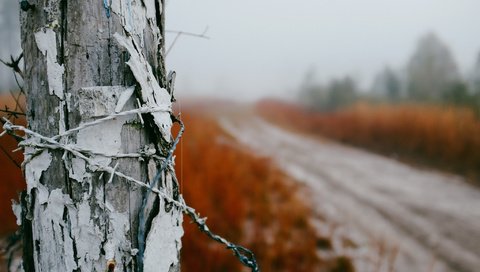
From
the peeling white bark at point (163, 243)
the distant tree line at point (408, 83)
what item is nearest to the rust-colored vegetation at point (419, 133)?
the distant tree line at point (408, 83)

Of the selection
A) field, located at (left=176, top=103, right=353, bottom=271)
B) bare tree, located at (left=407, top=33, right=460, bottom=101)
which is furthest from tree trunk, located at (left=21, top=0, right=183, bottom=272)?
bare tree, located at (left=407, top=33, right=460, bottom=101)

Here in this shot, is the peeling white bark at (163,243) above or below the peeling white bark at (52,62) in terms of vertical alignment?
below

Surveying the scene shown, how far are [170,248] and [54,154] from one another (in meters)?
0.31

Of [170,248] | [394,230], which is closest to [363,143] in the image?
Result: [394,230]

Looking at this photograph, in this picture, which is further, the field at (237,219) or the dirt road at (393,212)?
the dirt road at (393,212)

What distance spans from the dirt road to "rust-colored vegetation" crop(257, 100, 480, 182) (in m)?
0.86

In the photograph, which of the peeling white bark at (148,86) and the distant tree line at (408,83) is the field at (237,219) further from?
the distant tree line at (408,83)

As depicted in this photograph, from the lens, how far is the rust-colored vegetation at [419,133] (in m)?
7.67

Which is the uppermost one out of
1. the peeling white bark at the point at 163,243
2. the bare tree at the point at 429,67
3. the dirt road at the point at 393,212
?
the bare tree at the point at 429,67

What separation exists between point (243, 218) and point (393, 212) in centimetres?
238

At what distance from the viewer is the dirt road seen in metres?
3.57

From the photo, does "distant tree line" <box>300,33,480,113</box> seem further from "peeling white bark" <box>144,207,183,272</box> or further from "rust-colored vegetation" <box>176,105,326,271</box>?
"peeling white bark" <box>144,207,183,272</box>

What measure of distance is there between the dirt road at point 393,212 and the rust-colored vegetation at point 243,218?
1.67 feet

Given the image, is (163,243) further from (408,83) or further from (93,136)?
(408,83)
